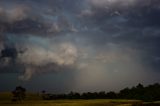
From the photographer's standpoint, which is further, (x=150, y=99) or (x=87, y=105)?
(x=150, y=99)

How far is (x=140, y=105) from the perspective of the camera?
136 meters

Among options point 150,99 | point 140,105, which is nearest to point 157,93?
point 150,99

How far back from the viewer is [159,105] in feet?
420

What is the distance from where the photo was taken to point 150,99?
7392 inches

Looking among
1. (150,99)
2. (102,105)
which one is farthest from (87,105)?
(150,99)

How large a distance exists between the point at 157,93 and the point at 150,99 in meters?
11.1

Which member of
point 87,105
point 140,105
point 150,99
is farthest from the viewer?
point 150,99

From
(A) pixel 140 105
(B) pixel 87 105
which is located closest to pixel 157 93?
(A) pixel 140 105

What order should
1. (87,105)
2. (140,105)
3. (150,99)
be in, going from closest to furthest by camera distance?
1. (87,105)
2. (140,105)
3. (150,99)

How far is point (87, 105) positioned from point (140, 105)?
23.5 m

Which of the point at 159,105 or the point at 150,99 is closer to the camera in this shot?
the point at 159,105

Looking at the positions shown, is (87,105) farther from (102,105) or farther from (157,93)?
(157,93)

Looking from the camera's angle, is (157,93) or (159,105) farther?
(157,93)

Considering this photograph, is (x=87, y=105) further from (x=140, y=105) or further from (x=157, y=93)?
(x=157, y=93)
